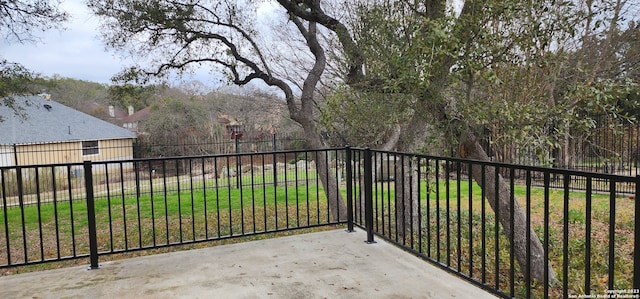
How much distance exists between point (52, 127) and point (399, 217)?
1529 cm

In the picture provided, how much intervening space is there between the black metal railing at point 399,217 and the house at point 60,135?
338 cm

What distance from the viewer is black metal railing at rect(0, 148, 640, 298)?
238 cm

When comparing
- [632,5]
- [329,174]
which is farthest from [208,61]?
[632,5]

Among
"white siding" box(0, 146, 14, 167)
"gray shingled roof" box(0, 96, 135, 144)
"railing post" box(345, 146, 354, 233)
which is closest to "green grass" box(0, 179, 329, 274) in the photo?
"railing post" box(345, 146, 354, 233)

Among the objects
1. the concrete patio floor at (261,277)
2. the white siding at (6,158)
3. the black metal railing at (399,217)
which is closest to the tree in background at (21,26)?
the black metal railing at (399,217)

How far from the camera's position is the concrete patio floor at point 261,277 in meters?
2.56

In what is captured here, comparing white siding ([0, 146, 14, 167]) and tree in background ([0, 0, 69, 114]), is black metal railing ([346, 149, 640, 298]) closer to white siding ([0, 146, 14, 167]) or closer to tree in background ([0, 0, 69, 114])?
tree in background ([0, 0, 69, 114])

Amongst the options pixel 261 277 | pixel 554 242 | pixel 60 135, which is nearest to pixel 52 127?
pixel 60 135

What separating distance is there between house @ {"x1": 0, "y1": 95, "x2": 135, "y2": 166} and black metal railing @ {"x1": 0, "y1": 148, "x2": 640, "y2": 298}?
11.1 ft

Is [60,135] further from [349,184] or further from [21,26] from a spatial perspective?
[349,184]

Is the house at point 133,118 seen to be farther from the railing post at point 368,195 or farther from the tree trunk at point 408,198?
the railing post at point 368,195

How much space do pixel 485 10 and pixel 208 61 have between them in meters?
5.75

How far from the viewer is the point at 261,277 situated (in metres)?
2.82

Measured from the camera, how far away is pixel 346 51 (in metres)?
5.12
